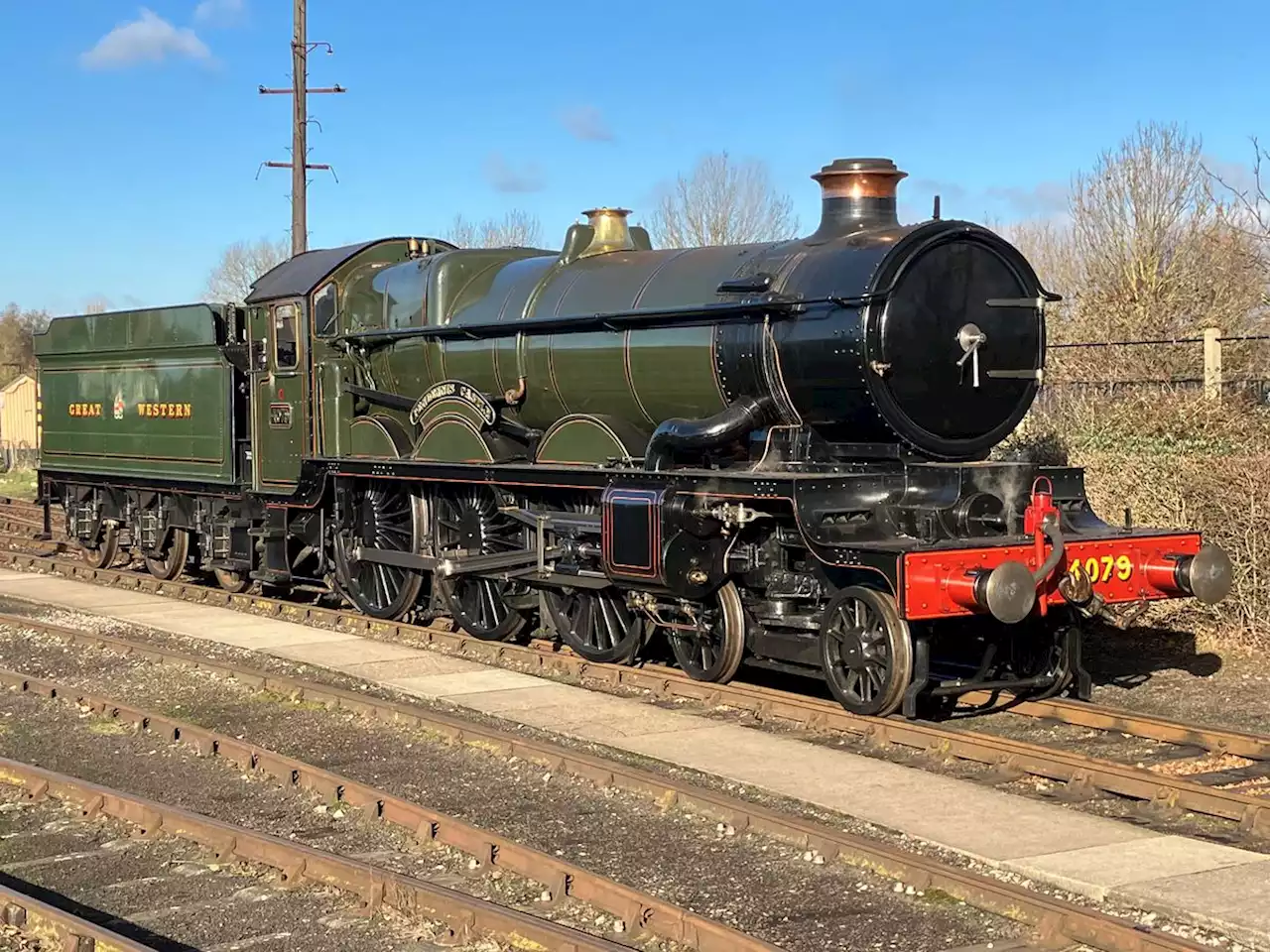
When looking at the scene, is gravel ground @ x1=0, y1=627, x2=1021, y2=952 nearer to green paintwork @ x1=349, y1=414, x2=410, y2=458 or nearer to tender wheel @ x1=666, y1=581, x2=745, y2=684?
tender wheel @ x1=666, y1=581, x2=745, y2=684

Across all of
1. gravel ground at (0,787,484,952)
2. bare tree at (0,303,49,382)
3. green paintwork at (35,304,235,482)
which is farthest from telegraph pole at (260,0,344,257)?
bare tree at (0,303,49,382)

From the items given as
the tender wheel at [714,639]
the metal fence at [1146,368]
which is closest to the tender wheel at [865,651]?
the tender wheel at [714,639]

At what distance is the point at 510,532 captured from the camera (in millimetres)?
11672

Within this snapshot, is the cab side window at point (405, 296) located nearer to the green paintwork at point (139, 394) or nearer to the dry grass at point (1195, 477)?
the green paintwork at point (139, 394)

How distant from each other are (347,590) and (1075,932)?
952cm

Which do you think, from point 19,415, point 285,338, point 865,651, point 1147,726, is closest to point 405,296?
point 285,338

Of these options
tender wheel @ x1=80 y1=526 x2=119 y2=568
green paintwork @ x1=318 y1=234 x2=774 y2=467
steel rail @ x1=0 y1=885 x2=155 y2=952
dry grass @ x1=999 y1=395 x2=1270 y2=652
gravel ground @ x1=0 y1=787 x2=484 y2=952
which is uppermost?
green paintwork @ x1=318 y1=234 x2=774 y2=467

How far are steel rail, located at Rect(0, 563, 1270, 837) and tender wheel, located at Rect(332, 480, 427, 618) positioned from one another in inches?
10.2

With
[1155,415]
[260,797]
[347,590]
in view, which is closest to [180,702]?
[260,797]

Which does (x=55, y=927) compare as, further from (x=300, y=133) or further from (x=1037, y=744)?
(x=300, y=133)

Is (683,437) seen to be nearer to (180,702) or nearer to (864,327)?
(864,327)

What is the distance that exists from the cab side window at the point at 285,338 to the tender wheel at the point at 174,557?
3.38 metres

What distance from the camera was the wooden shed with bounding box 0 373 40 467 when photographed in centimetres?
4847

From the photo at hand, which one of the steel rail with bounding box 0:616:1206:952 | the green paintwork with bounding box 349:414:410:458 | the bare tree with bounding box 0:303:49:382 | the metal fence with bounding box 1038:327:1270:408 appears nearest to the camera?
the steel rail with bounding box 0:616:1206:952
